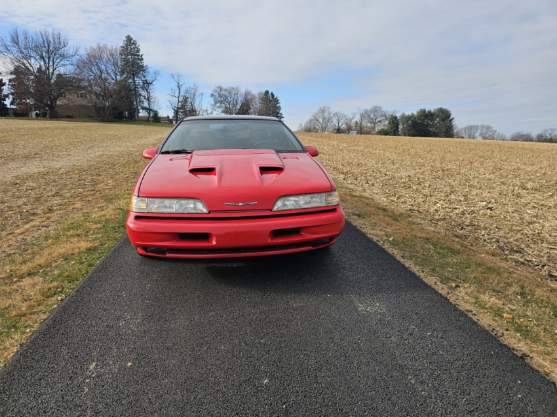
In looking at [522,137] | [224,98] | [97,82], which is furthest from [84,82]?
[522,137]

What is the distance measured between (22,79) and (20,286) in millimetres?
75359

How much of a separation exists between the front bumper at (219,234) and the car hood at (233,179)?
0.11 meters

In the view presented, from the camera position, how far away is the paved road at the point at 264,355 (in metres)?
1.67

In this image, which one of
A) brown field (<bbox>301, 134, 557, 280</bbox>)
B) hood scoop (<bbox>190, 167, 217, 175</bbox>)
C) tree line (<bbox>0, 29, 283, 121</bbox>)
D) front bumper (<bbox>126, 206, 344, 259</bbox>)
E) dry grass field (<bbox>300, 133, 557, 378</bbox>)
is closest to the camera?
front bumper (<bbox>126, 206, 344, 259</bbox>)

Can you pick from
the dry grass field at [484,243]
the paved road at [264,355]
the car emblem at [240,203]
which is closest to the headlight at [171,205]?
the car emblem at [240,203]

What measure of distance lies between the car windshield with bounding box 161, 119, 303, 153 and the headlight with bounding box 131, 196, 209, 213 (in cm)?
105

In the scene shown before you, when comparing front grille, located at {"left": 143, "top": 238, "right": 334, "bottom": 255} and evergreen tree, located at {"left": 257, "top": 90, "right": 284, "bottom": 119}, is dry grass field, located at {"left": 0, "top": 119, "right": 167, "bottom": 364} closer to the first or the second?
front grille, located at {"left": 143, "top": 238, "right": 334, "bottom": 255}

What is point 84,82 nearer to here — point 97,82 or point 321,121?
point 97,82

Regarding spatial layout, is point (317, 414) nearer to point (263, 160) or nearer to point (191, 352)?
point (191, 352)

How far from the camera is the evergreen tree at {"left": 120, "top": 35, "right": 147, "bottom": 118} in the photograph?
77.6 metres

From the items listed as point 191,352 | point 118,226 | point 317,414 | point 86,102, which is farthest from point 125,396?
point 86,102

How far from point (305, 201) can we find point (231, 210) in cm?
59

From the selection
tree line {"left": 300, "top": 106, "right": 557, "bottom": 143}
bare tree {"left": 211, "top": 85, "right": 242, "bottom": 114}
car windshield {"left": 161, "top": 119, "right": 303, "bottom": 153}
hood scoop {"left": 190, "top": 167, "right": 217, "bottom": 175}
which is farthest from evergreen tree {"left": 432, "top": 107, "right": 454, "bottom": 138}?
hood scoop {"left": 190, "top": 167, "right": 217, "bottom": 175}

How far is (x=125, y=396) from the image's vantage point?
5.57 ft
